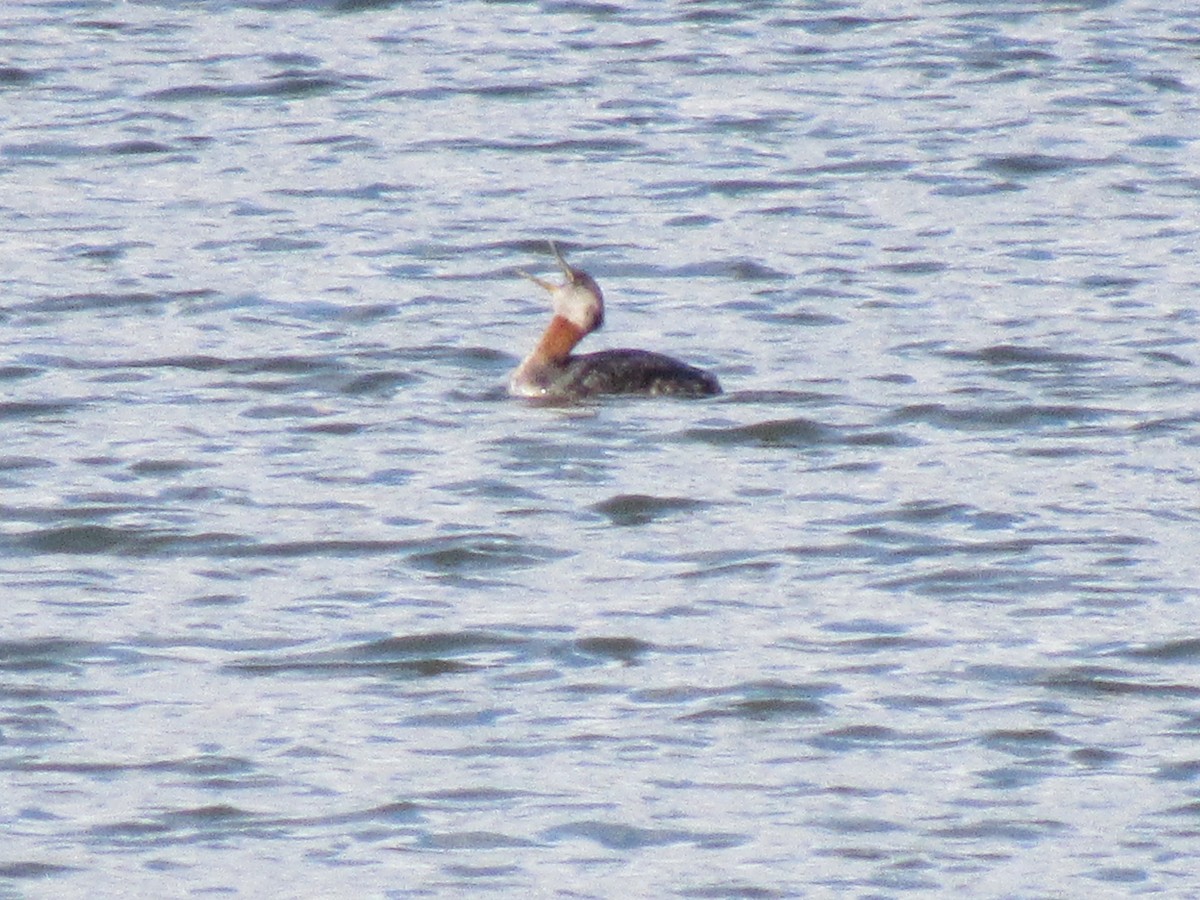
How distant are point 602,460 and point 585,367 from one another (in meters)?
0.97

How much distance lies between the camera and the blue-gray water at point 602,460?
325 inches

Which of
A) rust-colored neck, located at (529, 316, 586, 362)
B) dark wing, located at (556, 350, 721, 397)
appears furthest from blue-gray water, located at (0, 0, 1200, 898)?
rust-colored neck, located at (529, 316, 586, 362)

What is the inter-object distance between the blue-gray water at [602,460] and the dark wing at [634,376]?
12 cm

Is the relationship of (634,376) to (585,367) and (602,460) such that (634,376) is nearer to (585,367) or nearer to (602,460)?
(585,367)

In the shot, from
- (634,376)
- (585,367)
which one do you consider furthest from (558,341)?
(634,376)

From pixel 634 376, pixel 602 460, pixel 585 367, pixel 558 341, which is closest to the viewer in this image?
pixel 602 460

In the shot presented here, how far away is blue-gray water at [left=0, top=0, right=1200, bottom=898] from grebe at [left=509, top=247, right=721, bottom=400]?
14cm

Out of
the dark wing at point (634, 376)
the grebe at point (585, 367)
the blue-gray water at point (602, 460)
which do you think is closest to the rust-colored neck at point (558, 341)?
the grebe at point (585, 367)

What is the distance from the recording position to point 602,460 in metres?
12.1

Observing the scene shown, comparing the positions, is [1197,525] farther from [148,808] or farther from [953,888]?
[148,808]

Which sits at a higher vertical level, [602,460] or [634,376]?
[634,376]

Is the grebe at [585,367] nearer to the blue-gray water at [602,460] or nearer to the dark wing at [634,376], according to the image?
the dark wing at [634,376]

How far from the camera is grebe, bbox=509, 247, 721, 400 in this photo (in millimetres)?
12727

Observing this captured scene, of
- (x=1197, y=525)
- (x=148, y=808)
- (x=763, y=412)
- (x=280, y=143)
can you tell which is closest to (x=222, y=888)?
(x=148, y=808)
